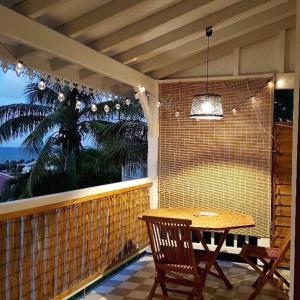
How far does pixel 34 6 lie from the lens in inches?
118

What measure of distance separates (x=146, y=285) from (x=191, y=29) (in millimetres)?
2800

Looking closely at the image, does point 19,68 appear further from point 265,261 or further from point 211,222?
point 265,261

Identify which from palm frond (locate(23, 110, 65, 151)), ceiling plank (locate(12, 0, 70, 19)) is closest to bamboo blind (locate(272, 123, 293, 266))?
ceiling plank (locate(12, 0, 70, 19))

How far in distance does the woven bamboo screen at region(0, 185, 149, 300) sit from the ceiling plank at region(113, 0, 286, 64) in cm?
162

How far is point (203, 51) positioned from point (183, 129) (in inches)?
42.4

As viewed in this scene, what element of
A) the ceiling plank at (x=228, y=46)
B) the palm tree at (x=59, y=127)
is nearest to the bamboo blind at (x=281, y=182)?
the ceiling plank at (x=228, y=46)

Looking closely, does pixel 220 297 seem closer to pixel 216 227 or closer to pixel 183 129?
pixel 216 227

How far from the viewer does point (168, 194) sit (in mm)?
5664

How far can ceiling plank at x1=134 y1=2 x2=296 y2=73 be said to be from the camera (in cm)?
440

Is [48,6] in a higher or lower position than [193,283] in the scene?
higher

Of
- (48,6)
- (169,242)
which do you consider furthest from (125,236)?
(48,6)

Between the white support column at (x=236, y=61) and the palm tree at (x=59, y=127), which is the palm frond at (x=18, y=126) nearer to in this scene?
the palm tree at (x=59, y=127)

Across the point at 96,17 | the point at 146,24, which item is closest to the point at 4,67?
the point at 96,17

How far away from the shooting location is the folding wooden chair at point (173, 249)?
3.52 metres
